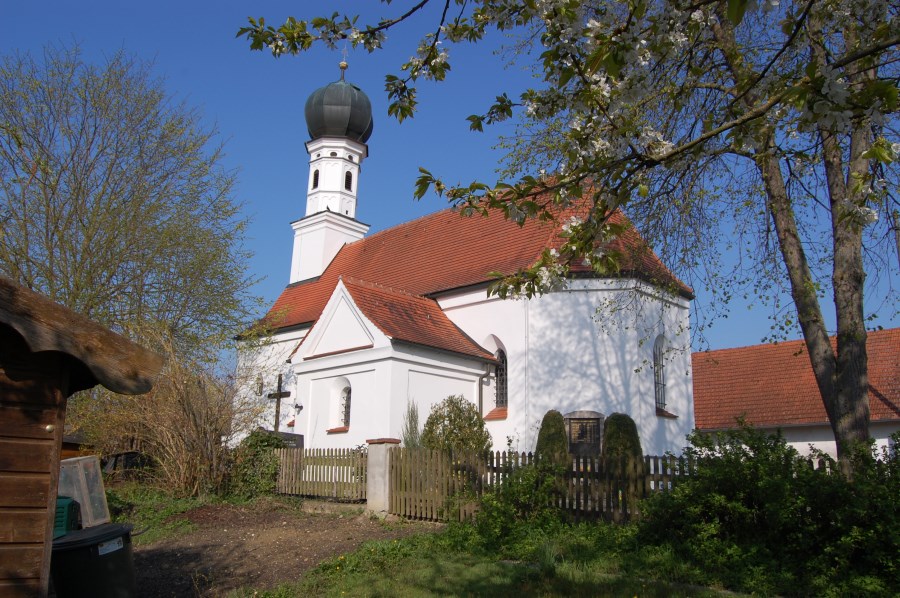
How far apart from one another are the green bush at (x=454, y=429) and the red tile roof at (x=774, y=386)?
9.41m

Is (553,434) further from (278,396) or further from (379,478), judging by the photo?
(278,396)

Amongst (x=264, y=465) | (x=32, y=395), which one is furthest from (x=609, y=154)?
(x=264, y=465)

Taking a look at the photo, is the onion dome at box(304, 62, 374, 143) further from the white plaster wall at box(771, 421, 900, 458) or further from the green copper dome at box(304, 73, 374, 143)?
the white plaster wall at box(771, 421, 900, 458)

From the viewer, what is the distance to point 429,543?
31.0 ft

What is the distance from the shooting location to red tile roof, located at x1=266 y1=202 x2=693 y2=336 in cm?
2091

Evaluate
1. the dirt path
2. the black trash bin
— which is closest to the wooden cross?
the dirt path

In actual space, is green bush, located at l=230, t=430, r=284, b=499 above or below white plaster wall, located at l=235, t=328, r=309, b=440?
below

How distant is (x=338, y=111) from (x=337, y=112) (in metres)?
0.07

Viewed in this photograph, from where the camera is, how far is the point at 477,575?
7594mm

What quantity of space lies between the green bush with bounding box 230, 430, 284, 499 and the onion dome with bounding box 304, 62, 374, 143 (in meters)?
19.5

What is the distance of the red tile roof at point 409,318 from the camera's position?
59.8 ft

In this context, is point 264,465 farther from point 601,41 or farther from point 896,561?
point 601,41

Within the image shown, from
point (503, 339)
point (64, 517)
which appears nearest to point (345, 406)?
point (503, 339)

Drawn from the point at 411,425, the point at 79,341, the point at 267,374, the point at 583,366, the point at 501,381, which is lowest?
the point at 411,425
